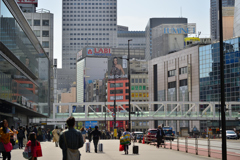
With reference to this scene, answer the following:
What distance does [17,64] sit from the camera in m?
49.0

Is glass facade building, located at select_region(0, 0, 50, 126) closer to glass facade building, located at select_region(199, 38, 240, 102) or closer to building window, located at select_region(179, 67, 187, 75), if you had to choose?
glass facade building, located at select_region(199, 38, 240, 102)

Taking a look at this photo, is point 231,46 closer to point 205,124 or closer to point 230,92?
point 230,92

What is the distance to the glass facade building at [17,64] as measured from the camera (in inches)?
1432

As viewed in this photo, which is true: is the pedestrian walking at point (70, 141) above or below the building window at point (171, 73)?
below

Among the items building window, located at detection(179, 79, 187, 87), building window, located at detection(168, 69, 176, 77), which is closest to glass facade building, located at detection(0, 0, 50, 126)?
building window, located at detection(179, 79, 187, 87)

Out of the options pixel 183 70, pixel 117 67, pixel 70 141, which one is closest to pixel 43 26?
pixel 183 70

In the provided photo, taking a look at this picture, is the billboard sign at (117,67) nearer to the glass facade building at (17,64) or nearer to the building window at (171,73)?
the building window at (171,73)

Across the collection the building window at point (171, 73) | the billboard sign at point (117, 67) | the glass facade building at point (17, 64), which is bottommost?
the glass facade building at point (17, 64)

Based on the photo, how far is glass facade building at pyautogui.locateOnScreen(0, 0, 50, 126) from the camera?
3638 cm

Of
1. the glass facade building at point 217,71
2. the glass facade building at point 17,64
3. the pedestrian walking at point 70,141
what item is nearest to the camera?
the pedestrian walking at point 70,141

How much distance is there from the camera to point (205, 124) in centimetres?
11056

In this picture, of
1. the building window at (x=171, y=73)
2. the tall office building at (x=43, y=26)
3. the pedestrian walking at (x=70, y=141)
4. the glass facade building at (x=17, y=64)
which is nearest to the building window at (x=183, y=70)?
the building window at (x=171, y=73)

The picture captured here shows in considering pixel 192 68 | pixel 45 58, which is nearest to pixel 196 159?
pixel 45 58

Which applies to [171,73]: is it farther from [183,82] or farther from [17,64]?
[17,64]
